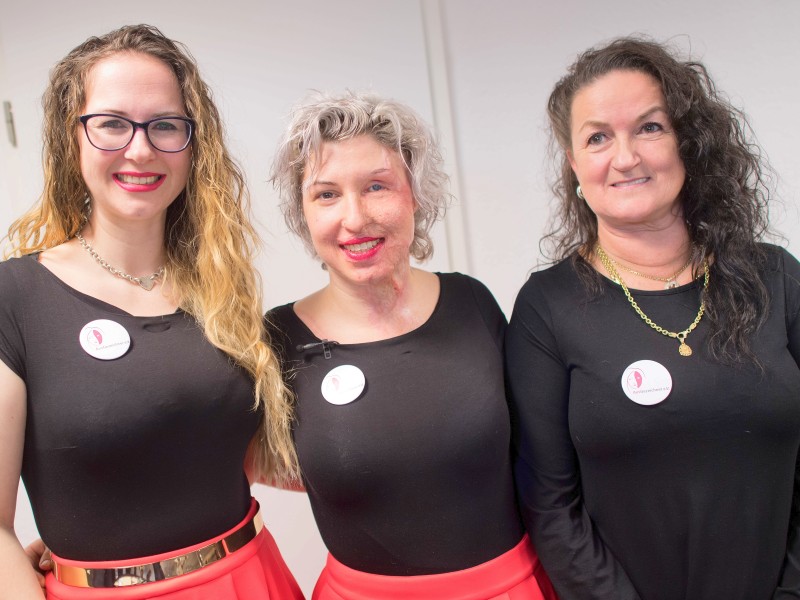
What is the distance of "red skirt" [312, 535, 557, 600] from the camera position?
159 centimetres

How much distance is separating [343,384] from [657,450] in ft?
2.14

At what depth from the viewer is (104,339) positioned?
1503 millimetres

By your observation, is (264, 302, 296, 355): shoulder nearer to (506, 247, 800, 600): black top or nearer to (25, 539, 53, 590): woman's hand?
(506, 247, 800, 600): black top

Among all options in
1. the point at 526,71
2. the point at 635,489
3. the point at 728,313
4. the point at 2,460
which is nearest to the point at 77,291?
the point at 2,460

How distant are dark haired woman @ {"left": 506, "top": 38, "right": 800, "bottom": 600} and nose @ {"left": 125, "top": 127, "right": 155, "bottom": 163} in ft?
2.84

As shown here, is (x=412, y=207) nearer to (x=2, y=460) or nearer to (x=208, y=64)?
(x=2, y=460)

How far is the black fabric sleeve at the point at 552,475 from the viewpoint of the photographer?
1.58 m

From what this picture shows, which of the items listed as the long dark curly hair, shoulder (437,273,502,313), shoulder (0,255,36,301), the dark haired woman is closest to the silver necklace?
shoulder (0,255,36,301)

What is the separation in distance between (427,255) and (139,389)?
0.77 metres

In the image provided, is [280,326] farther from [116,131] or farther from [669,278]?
[669,278]

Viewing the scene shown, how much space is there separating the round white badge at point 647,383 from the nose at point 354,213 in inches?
24.8

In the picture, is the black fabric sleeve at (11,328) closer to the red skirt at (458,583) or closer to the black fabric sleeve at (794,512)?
the red skirt at (458,583)

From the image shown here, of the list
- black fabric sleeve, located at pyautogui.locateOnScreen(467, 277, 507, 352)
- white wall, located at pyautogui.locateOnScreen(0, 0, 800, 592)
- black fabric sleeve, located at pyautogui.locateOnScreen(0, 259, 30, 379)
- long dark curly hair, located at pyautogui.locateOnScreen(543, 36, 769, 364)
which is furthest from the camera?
white wall, located at pyautogui.locateOnScreen(0, 0, 800, 592)

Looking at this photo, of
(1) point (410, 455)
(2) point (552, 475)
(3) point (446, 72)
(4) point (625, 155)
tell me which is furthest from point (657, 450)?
(3) point (446, 72)
